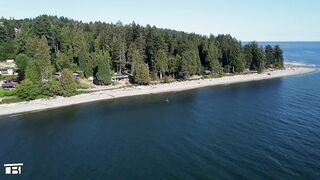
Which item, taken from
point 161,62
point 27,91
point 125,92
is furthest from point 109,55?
point 27,91

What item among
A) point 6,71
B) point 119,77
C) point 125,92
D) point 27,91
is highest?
point 6,71

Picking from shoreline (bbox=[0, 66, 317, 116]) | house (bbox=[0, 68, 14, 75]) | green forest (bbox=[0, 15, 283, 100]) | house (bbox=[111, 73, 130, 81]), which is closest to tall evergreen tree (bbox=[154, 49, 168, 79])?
green forest (bbox=[0, 15, 283, 100])

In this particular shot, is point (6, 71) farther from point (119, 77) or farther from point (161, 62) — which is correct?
point (161, 62)

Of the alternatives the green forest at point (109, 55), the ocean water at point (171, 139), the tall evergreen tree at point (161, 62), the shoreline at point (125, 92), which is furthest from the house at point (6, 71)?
the tall evergreen tree at point (161, 62)

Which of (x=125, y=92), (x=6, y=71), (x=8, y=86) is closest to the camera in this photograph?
(x=8, y=86)

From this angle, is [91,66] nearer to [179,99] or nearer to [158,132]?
[179,99]

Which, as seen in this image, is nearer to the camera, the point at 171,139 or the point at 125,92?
the point at 171,139

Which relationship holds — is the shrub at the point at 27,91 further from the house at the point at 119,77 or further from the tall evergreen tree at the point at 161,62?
the tall evergreen tree at the point at 161,62
